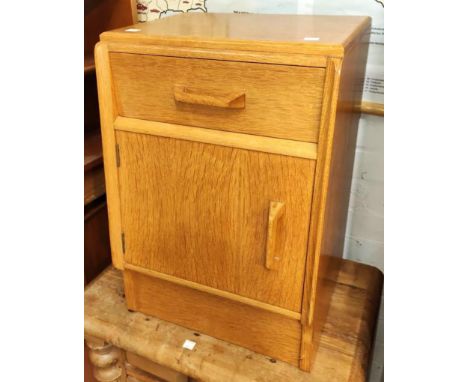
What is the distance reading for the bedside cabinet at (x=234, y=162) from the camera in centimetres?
63

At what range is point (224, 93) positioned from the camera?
0.65m

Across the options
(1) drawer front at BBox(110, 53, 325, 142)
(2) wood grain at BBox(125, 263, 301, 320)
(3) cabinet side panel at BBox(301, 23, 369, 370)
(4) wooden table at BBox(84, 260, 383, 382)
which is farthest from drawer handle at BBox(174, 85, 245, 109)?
(4) wooden table at BBox(84, 260, 383, 382)

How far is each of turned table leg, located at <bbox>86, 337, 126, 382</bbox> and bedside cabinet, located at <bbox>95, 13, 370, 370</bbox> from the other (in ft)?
0.48

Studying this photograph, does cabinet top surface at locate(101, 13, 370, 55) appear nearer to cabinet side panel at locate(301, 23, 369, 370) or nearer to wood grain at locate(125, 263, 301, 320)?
cabinet side panel at locate(301, 23, 369, 370)

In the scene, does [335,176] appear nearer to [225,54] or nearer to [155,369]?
[225,54]

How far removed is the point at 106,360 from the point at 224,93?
0.60m

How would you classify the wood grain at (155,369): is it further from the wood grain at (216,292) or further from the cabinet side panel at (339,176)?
the cabinet side panel at (339,176)

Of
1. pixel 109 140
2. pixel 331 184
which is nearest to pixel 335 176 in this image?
pixel 331 184

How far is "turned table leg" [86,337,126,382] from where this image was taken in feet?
2.95

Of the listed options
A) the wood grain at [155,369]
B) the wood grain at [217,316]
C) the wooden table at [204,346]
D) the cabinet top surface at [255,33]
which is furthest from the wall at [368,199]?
the wood grain at [155,369]

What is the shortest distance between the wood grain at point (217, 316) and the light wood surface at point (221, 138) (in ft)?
0.99
